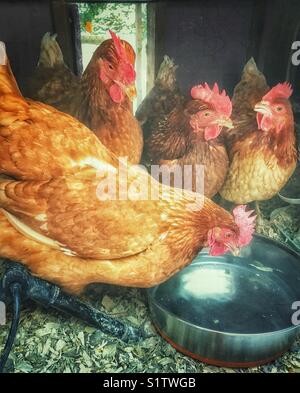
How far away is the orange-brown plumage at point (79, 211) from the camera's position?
1.38 m

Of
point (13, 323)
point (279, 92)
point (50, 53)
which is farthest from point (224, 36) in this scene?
point (13, 323)

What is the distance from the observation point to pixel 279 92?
1.50m

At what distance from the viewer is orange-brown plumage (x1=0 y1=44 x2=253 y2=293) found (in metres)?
1.38

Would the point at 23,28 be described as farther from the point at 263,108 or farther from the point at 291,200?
the point at 291,200

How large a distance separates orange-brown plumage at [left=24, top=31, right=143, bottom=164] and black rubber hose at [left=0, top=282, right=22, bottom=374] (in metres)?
0.70

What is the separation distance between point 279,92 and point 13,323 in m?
1.48

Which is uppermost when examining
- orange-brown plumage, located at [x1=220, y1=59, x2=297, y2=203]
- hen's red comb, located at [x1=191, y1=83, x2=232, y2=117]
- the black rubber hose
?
hen's red comb, located at [x1=191, y1=83, x2=232, y2=117]

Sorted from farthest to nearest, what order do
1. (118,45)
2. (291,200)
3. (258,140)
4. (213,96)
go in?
(291,200) < (258,140) < (213,96) < (118,45)

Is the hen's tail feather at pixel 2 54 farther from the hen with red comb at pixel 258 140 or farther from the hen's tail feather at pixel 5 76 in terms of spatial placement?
the hen with red comb at pixel 258 140

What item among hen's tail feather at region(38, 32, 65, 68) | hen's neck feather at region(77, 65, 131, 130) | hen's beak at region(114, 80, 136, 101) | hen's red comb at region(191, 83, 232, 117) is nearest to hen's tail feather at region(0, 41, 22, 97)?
hen's tail feather at region(38, 32, 65, 68)

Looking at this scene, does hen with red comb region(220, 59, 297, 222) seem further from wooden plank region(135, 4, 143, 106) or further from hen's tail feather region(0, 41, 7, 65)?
hen's tail feather region(0, 41, 7, 65)

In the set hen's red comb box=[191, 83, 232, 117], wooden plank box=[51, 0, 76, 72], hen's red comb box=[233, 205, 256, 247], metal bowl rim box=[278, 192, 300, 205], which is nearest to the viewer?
wooden plank box=[51, 0, 76, 72]

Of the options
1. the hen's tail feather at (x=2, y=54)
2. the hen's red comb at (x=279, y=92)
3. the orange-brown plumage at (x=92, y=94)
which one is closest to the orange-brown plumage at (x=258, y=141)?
the hen's red comb at (x=279, y=92)

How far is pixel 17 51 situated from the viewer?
1396 millimetres
